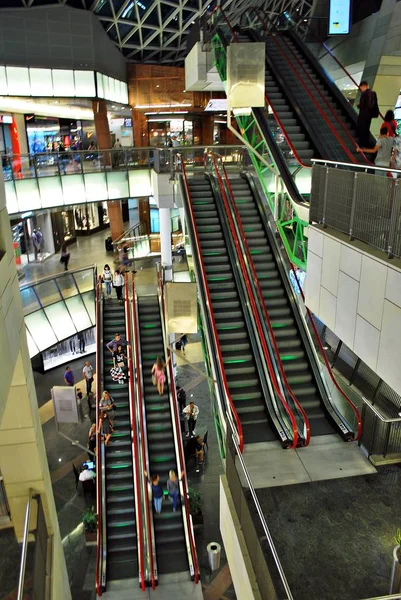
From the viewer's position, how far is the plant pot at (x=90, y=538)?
39.7ft

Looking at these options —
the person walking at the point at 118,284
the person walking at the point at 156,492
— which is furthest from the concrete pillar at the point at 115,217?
the person walking at the point at 156,492

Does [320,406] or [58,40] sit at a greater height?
[58,40]

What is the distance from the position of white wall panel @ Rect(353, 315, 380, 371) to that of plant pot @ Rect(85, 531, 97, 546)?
8.91 m

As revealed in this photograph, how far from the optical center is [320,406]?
1062cm

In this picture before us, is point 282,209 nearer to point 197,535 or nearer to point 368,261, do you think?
point 368,261

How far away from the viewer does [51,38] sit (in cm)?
2475

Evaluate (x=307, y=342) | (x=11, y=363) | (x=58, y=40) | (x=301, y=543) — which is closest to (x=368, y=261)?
(x=301, y=543)

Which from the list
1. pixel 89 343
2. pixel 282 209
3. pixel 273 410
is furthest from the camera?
pixel 89 343

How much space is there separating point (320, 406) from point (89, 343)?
15.9 meters

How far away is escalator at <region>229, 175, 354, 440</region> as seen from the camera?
10.4 m

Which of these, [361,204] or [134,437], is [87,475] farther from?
[361,204]

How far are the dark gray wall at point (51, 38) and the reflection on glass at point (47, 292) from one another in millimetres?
12009

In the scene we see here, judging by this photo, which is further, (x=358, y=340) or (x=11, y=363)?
(x=358, y=340)

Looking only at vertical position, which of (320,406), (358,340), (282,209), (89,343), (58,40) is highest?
(58,40)
